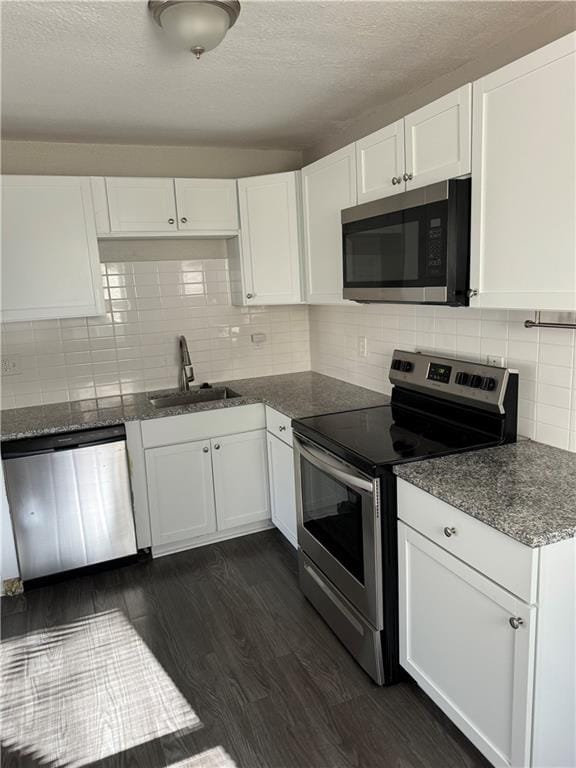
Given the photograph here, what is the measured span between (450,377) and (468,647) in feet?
3.54

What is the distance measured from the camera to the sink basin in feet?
10.7

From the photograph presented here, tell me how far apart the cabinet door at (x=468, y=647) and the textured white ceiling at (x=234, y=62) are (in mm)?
1742

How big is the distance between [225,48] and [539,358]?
63.7 inches

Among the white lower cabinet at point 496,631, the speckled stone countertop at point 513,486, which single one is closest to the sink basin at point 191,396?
the speckled stone countertop at point 513,486

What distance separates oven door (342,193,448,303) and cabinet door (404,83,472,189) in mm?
121

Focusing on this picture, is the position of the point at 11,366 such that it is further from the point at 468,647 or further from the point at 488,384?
the point at 468,647

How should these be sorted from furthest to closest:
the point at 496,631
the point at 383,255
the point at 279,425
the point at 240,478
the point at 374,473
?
1. the point at 240,478
2. the point at 279,425
3. the point at 383,255
4. the point at 374,473
5. the point at 496,631

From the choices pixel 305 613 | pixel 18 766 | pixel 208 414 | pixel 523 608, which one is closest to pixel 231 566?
pixel 305 613

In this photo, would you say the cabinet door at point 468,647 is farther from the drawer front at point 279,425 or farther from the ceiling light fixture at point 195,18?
the ceiling light fixture at point 195,18

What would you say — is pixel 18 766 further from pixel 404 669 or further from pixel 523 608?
pixel 523 608

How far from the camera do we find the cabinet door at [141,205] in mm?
2908

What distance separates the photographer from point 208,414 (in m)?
2.95

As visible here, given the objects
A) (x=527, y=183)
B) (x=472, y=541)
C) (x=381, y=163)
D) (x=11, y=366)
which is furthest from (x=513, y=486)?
(x=11, y=366)

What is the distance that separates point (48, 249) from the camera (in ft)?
9.14
